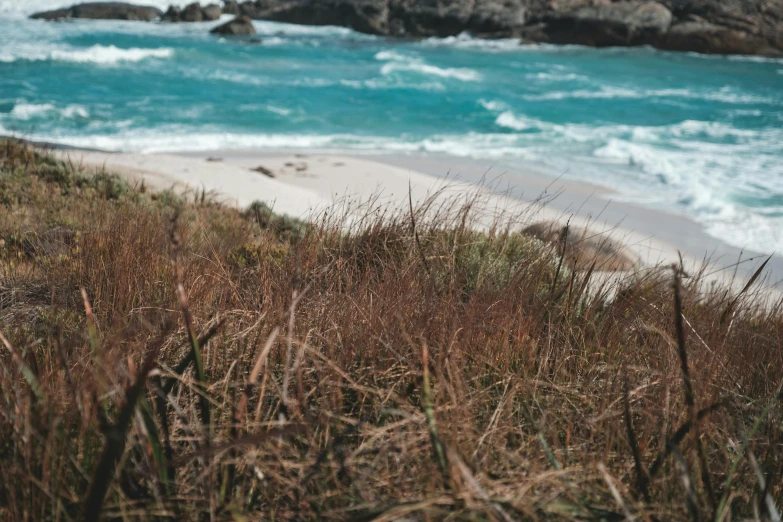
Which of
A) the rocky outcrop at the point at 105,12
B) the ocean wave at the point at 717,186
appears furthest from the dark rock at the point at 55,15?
the ocean wave at the point at 717,186

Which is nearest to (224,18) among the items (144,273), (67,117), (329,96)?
(329,96)

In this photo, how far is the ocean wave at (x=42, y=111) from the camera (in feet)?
55.3

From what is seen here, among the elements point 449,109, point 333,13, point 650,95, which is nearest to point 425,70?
point 449,109

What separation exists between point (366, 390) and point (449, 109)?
A: 65.2ft

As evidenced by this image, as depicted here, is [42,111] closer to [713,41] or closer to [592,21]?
[592,21]

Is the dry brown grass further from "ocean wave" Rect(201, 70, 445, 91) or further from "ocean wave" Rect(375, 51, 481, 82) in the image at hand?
"ocean wave" Rect(375, 51, 481, 82)

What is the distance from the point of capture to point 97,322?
2797 mm

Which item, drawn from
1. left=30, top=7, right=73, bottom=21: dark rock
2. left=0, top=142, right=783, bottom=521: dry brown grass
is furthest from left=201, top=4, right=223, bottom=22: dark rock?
left=0, top=142, right=783, bottom=521: dry brown grass

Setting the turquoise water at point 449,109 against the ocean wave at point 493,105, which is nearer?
the turquoise water at point 449,109

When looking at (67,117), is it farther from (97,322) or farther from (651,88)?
(651,88)

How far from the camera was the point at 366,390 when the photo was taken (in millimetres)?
2154

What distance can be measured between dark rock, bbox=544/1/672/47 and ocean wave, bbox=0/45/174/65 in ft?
91.3

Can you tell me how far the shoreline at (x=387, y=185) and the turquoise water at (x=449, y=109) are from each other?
0.73 meters

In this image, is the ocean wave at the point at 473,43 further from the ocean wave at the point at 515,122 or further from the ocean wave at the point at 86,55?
the ocean wave at the point at 515,122
